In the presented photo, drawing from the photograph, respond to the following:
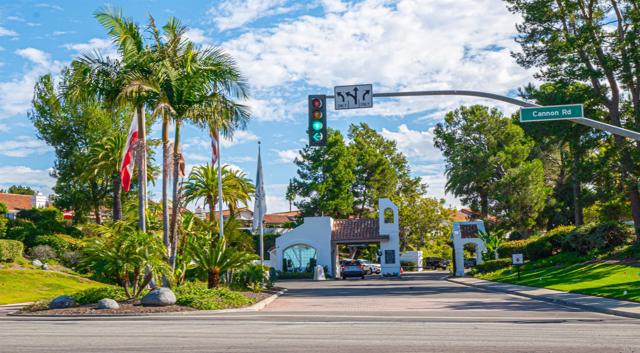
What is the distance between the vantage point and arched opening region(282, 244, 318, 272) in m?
59.2

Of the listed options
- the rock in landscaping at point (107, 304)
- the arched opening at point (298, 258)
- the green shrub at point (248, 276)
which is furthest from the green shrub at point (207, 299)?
the arched opening at point (298, 258)

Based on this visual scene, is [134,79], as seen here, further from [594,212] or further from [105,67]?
[594,212]

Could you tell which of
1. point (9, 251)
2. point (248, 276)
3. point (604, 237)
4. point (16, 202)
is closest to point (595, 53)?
point (604, 237)

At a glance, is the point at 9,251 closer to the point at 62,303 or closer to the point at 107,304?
the point at 62,303

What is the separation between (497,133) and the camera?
64.0m

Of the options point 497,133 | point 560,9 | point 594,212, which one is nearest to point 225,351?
point 560,9

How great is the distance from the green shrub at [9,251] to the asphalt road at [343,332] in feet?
65.2

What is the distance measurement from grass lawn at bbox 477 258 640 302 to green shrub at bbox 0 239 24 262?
2861 cm

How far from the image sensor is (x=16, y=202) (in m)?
77.4

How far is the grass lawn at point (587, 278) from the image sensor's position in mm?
23453

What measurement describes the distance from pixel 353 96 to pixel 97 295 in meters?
11.2

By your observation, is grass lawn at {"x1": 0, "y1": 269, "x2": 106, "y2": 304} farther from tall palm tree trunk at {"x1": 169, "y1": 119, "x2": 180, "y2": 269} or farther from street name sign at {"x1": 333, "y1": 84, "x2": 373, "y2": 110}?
street name sign at {"x1": 333, "y1": 84, "x2": 373, "y2": 110}

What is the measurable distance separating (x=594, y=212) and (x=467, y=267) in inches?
575

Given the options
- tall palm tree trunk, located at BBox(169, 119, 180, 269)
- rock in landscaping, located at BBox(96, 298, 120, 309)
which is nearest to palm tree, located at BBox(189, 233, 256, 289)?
tall palm tree trunk, located at BBox(169, 119, 180, 269)
